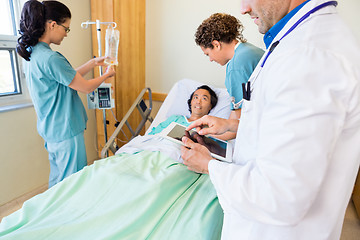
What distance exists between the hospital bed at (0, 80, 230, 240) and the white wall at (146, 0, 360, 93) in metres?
1.68

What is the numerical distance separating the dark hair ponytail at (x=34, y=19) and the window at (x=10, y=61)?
1.97 feet

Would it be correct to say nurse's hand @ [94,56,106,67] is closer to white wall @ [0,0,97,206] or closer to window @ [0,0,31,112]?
white wall @ [0,0,97,206]

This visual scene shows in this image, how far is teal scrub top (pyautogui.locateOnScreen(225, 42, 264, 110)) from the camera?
1.42 meters

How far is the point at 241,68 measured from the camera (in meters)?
1.43

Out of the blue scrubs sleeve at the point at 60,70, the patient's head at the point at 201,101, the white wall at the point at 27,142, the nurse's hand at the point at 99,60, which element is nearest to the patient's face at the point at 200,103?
the patient's head at the point at 201,101

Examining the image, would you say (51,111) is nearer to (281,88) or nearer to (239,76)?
(239,76)

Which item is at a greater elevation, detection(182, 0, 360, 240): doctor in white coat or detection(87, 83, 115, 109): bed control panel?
detection(182, 0, 360, 240): doctor in white coat

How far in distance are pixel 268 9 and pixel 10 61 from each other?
93.8 inches

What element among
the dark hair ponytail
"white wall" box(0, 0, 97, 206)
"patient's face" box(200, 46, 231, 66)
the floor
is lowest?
the floor

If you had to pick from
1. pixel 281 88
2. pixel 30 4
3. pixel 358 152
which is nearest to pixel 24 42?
pixel 30 4

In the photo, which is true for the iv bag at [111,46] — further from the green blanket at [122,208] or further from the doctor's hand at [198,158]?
the doctor's hand at [198,158]

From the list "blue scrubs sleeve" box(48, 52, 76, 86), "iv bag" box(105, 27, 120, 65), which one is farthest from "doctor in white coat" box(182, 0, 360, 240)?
"iv bag" box(105, 27, 120, 65)

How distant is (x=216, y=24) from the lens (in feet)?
5.45

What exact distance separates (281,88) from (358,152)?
29 centimetres
